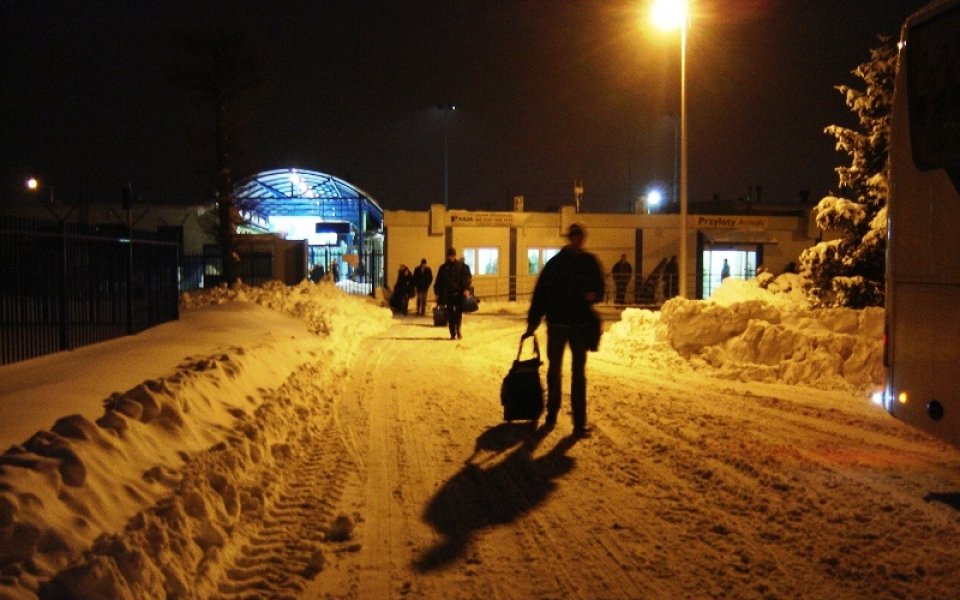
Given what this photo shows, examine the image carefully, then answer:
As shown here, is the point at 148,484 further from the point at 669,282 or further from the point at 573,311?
the point at 669,282

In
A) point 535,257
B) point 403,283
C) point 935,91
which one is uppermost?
point 935,91

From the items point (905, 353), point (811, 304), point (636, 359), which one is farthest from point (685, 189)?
point (905, 353)

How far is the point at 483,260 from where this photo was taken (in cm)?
3734

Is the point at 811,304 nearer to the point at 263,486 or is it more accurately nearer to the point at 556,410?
the point at 556,410

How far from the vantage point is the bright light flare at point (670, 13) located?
19.4 m

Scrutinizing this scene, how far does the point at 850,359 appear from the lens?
12.4m

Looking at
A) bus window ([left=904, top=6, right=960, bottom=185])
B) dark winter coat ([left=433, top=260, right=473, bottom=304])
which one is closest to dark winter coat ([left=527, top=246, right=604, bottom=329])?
bus window ([left=904, top=6, right=960, bottom=185])

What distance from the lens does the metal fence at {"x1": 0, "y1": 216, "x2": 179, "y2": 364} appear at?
10148 mm

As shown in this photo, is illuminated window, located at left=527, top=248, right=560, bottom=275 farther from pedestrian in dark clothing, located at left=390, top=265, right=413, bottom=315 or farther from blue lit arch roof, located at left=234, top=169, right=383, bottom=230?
pedestrian in dark clothing, located at left=390, top=265, right=413, bottom=315

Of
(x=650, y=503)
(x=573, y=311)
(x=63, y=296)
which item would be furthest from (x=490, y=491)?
(x=63, y=296)

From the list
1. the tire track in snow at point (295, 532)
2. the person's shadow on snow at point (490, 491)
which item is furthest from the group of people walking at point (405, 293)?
the tire track in snow at point (295, 532)

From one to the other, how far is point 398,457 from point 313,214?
4036 centimetres

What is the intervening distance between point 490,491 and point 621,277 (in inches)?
1191

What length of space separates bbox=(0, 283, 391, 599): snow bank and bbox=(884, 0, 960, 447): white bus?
514 cm
